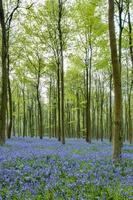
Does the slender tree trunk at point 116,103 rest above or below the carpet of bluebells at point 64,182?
above

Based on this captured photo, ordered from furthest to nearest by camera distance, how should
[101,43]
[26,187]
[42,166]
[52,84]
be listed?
[52,84] → [101,43] → [42,166] → [26,187]

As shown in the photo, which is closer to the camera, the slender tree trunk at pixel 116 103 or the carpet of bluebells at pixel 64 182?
the carpet of bluebells at pixel 64 182

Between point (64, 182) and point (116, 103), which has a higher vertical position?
point (116, 103)

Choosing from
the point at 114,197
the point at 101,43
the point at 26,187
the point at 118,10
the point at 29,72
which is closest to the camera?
the point at 114,197

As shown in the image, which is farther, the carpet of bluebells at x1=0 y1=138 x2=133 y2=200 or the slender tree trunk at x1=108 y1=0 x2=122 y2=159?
the slender tree trunk at x1=108 y1=0 x2=122 y2=159

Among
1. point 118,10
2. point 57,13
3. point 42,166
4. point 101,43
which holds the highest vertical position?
point 57,13

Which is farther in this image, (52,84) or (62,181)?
(52,84)

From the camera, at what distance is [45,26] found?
2841 cm

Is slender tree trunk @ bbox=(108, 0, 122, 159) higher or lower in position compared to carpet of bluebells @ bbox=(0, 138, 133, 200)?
higher

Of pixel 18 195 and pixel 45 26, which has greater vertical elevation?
pixel 45 26

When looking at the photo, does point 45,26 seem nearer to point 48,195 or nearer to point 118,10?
point 118,10

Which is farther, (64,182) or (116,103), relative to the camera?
(116,103)

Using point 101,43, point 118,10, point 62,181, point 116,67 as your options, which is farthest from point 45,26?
point 62,181

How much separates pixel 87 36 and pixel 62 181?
21047 mm
